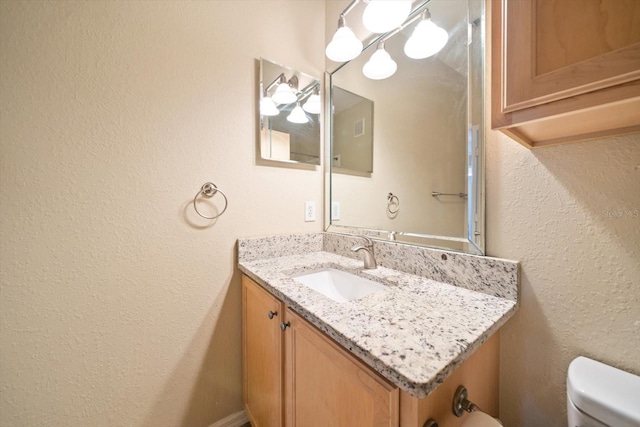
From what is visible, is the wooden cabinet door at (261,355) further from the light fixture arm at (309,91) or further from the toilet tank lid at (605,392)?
the light fixture arm at (309,91)

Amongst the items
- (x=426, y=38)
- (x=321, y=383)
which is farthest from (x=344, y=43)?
(x=321, y=383)

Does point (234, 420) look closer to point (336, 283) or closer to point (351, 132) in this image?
point (336, 283)

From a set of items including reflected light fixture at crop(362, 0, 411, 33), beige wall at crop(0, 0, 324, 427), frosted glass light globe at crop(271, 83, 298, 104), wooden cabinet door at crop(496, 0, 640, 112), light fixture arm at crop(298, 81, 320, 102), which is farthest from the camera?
light fixture arm at crop(298, 81, 320, 102)

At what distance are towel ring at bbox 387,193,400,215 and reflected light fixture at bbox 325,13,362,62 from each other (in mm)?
701

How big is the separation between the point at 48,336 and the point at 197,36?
4.31 feet

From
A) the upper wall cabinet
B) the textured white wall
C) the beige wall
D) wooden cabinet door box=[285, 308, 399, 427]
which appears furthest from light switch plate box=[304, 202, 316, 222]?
the upper wall cabinet

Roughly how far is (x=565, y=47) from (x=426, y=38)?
637mm

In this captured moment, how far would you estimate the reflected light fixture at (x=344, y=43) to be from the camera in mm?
1072

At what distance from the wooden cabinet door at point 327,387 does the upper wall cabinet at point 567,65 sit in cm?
64

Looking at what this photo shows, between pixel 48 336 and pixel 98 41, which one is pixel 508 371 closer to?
pixel 48 336

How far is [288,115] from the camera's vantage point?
1.30 meters

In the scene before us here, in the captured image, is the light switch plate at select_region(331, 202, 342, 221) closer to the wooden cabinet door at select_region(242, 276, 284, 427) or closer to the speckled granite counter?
the speckled granite counter

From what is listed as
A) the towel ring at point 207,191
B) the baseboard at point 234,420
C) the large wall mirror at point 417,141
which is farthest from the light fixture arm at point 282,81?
the baseboard at point 234,420

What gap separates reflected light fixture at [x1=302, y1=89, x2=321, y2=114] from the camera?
1.38 meters
